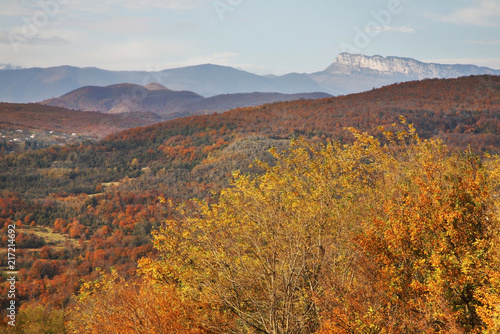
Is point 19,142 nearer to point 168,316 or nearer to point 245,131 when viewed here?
point 245,131

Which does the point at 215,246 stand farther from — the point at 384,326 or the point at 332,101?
the point at 332,101

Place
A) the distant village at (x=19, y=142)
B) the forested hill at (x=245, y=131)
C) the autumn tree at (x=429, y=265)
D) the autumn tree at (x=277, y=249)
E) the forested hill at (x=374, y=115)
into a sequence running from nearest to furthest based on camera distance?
the autumn tree at (x=429, y=265), the autumn tree at (x=277, y=249), the forested hill at (x=374, y=115), the forested hill at (x=245, y=131), the distant village at (x=19, y=142)

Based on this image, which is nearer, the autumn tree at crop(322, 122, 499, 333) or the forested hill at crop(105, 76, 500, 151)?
the autumn tree at crop(322, 122, 499, 333)

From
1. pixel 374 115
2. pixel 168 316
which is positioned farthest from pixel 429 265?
pixel 374 115

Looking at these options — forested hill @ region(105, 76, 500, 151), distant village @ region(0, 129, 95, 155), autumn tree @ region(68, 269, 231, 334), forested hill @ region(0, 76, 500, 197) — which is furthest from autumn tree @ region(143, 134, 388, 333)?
distant village @ region(0, 129, 95, 155)

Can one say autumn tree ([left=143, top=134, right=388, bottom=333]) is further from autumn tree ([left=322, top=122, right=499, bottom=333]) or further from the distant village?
the distant village

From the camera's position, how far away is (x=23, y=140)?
183750 mm

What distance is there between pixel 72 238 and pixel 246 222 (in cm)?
7721

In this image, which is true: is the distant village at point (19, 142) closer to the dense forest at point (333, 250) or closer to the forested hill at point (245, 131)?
the forested hill at point (245, 131)

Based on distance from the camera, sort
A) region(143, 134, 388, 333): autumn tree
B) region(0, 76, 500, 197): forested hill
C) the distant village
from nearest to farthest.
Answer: region(143, 134, 388, 333): autumn tree, region(0, 76, 500, 197): forested hill, the distant village

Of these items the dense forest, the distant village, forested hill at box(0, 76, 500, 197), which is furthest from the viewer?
the distant village

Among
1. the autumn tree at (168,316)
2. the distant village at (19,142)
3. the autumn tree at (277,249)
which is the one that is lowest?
the distant village at (19,142)

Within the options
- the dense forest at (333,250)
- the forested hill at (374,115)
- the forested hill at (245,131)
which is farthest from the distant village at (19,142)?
the dense forest at (333,250)

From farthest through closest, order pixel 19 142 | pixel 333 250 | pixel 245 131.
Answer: pixel 19 142, pixel 245 131, pixel 333 250
